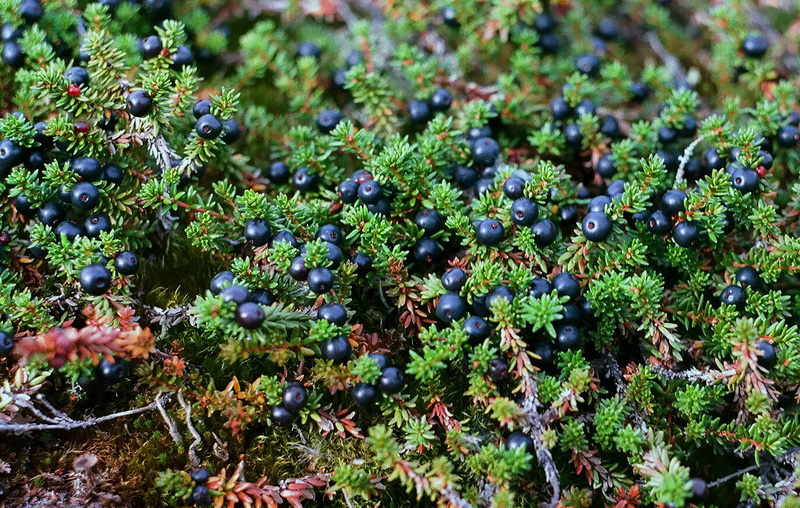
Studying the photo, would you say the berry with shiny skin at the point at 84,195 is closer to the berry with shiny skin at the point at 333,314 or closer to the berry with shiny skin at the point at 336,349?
the berry with shiny skin at the point at 333,314

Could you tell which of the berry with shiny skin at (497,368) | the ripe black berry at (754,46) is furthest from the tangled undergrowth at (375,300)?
the ripe black berry at (754,46)

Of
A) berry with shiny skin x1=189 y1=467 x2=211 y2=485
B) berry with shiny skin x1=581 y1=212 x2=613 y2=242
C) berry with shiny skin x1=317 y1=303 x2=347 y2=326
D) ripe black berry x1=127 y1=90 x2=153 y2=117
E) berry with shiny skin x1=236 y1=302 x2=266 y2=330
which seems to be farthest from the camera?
ripe black berry x1=127 y1=90 x2=153 y2=117

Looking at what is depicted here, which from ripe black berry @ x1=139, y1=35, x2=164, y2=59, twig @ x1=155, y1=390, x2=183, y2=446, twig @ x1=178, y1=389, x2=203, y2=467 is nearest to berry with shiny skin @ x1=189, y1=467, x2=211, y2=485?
twig @ x1=178, y1=389, x2=203, y2=467

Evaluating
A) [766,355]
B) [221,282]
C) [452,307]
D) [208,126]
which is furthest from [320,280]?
[766,355]

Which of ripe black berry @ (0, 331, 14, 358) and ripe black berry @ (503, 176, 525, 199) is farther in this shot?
ripe black berry @ (503, 176, 525, 199)

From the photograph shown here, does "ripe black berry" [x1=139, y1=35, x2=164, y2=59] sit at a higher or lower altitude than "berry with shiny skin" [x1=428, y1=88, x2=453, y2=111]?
higher

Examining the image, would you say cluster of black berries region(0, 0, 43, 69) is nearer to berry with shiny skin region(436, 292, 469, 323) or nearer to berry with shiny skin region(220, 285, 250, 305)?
berry with shiny skin region(220, 285, 250, 305)

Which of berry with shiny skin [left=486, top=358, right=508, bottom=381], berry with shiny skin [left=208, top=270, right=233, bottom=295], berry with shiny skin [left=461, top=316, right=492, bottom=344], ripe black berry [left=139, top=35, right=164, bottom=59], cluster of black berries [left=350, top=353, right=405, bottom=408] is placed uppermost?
ripe black berry [left=139, top=35, right=164, bottom=59]

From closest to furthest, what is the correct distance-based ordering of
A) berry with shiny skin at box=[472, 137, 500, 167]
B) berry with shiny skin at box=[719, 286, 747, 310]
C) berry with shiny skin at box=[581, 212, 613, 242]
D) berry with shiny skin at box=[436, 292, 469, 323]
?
berry with shiny skin at box=[436, 292, 469, 323]
berry with shiny skin at box=[581, 212, 613, 242]
berry with shiny skin at box=[719, 286, 747, 310]
berry with shiny skin at box=[472, 137, 500, 167]
